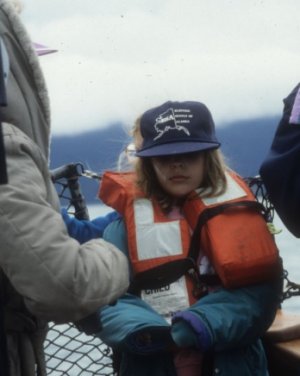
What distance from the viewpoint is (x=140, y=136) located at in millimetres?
1982

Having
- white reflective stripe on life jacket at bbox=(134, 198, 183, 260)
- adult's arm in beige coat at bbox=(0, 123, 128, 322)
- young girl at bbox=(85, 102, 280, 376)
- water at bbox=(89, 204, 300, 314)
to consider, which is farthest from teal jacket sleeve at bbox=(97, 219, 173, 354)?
water at bbox=(89, 204, 300, 314)

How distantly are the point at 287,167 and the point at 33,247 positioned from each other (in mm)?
563

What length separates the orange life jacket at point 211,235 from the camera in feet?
5.67

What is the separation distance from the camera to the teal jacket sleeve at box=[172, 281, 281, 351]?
166 centimetres

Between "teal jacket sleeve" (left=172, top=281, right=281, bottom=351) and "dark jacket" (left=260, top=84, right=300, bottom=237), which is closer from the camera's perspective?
"dark jacket" (left=260, top=84, right=300, bottom=237)

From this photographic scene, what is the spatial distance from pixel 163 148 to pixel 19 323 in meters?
0.74

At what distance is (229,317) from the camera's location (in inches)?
67.1

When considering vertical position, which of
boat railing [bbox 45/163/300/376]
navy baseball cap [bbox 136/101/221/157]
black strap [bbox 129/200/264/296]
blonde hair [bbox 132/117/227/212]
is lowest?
boat railing [bbox 45/163/300/376]

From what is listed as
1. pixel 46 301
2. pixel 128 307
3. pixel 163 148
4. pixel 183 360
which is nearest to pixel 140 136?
pixel 163 148

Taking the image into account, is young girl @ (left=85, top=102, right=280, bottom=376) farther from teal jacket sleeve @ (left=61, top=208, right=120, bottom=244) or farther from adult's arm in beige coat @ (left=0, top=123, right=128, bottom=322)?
adult's arm in beige coat @ (left=0, top=123, right=128, bottom=322)

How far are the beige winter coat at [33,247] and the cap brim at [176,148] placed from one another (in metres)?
0.57

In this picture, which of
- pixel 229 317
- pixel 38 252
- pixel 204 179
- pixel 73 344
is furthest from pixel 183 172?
pixel 73 344

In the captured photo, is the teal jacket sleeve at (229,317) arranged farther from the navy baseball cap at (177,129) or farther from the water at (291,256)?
the water at (291,256)

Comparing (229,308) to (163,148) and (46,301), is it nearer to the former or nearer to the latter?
(163,148)
